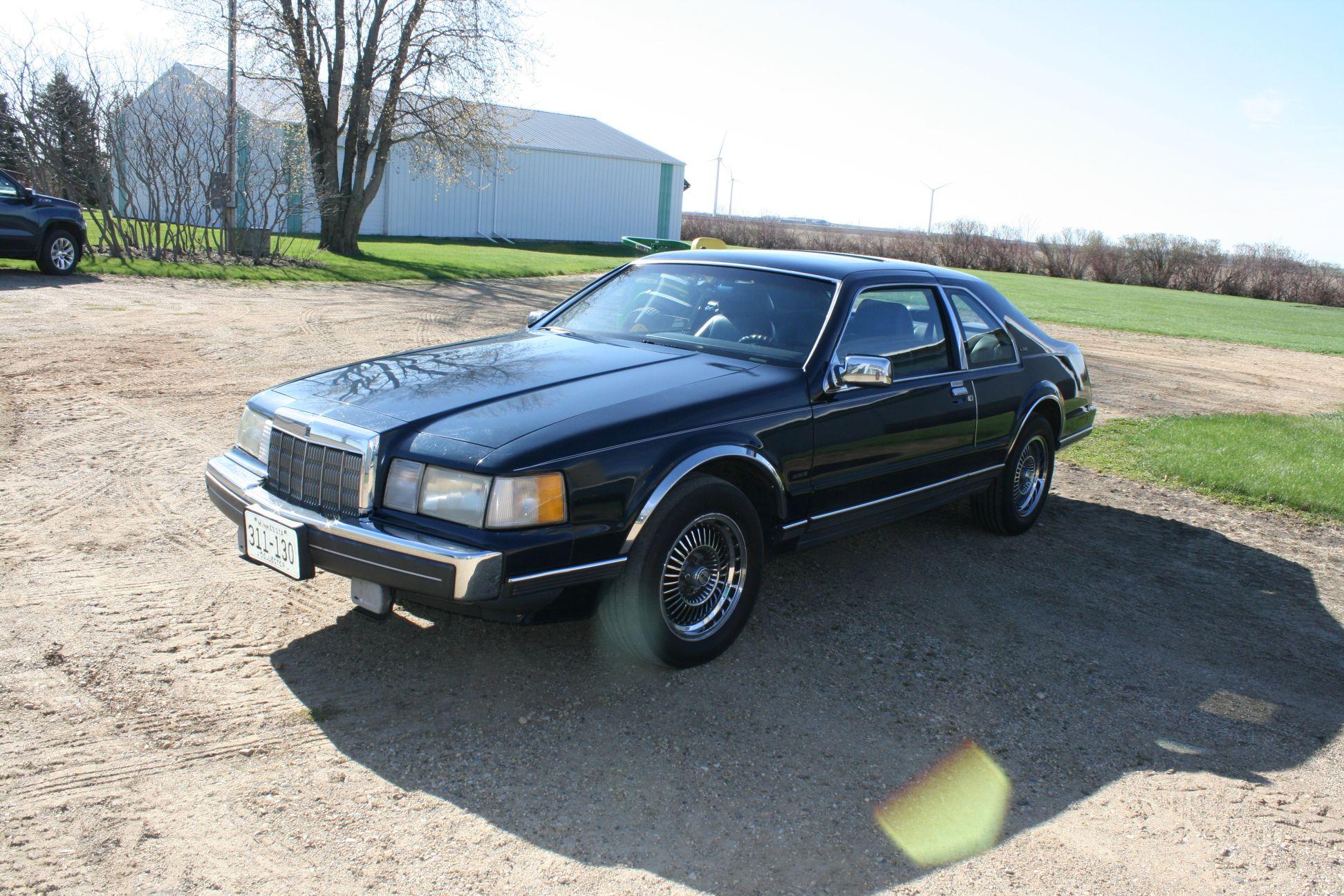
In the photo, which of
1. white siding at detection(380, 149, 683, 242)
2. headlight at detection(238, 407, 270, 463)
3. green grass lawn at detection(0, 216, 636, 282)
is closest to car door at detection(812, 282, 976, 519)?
headlight at detection(238, 407, 270, 463)

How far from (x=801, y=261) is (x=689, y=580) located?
1.97 metres

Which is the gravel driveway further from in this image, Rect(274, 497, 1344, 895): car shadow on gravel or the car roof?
the car roof

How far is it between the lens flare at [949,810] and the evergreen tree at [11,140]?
64.3ft

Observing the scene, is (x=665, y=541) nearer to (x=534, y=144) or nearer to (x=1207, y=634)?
(x=1207, y=634)

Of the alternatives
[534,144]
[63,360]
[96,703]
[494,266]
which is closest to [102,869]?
[96,703]

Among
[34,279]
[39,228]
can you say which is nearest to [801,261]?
[34,279]

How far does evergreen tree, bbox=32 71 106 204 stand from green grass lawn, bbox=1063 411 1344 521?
16863 mm

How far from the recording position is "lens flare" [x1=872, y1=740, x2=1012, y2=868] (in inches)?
121

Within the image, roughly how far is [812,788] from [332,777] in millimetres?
1501

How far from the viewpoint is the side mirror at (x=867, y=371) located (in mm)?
4375

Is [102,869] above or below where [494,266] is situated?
below

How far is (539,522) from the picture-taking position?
3.48 meters

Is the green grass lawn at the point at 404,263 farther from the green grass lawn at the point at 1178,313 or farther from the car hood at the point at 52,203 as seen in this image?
the green grass lawn at the point at 1178,313

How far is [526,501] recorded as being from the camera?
345cm
